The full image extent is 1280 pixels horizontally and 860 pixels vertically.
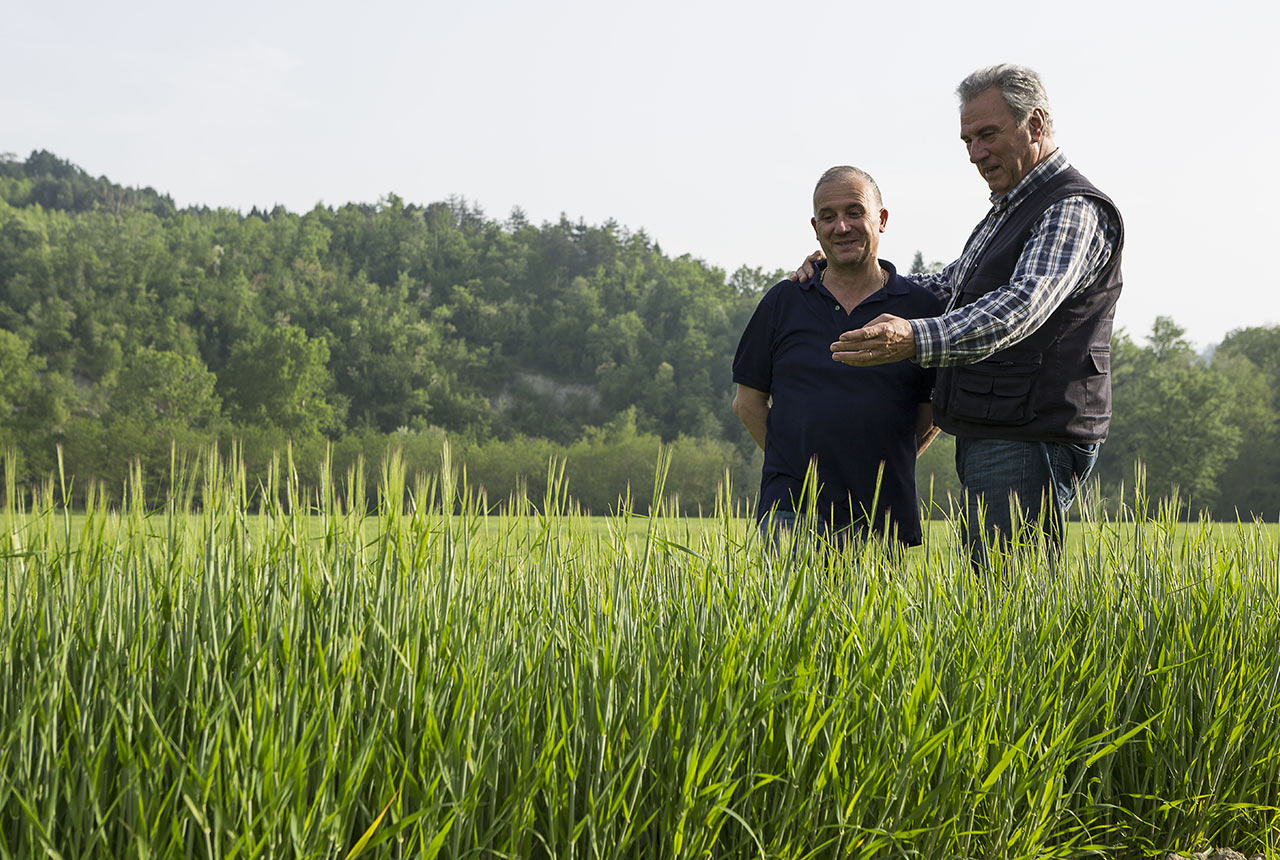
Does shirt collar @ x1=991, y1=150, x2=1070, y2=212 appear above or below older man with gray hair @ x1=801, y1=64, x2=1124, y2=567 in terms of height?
above

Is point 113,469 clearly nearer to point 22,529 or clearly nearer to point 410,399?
point 410,399

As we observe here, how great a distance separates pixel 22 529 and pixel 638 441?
88.3m

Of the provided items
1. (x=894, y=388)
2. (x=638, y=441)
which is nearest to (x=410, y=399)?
(x=638, y=441)

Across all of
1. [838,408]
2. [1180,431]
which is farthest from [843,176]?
[1180,431]

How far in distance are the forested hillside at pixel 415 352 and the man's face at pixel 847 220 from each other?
6189 cm

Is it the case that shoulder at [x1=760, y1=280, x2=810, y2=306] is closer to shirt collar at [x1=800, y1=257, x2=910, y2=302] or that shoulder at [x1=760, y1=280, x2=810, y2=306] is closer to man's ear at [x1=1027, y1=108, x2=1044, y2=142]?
shirt collar at [x1=800, y1=257, x2=910, y2=302]

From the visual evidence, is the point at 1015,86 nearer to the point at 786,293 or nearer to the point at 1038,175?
the point at 1038,175

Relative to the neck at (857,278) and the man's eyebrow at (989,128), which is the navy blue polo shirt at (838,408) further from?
the man's eyebrow at (989,128)

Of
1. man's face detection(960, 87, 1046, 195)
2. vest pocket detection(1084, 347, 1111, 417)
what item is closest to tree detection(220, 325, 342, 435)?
man's face detection(960, 87, 1046, 195)

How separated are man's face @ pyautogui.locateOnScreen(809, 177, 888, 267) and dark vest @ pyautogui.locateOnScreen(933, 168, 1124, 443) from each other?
52 centimetres

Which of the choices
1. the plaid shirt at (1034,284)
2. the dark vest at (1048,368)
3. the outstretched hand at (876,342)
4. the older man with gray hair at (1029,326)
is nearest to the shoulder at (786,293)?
the older man with gray hair at (1029,326)

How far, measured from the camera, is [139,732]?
1.94 metres

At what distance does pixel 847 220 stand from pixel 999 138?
59cm

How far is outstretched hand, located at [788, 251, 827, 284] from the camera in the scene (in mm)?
4215
